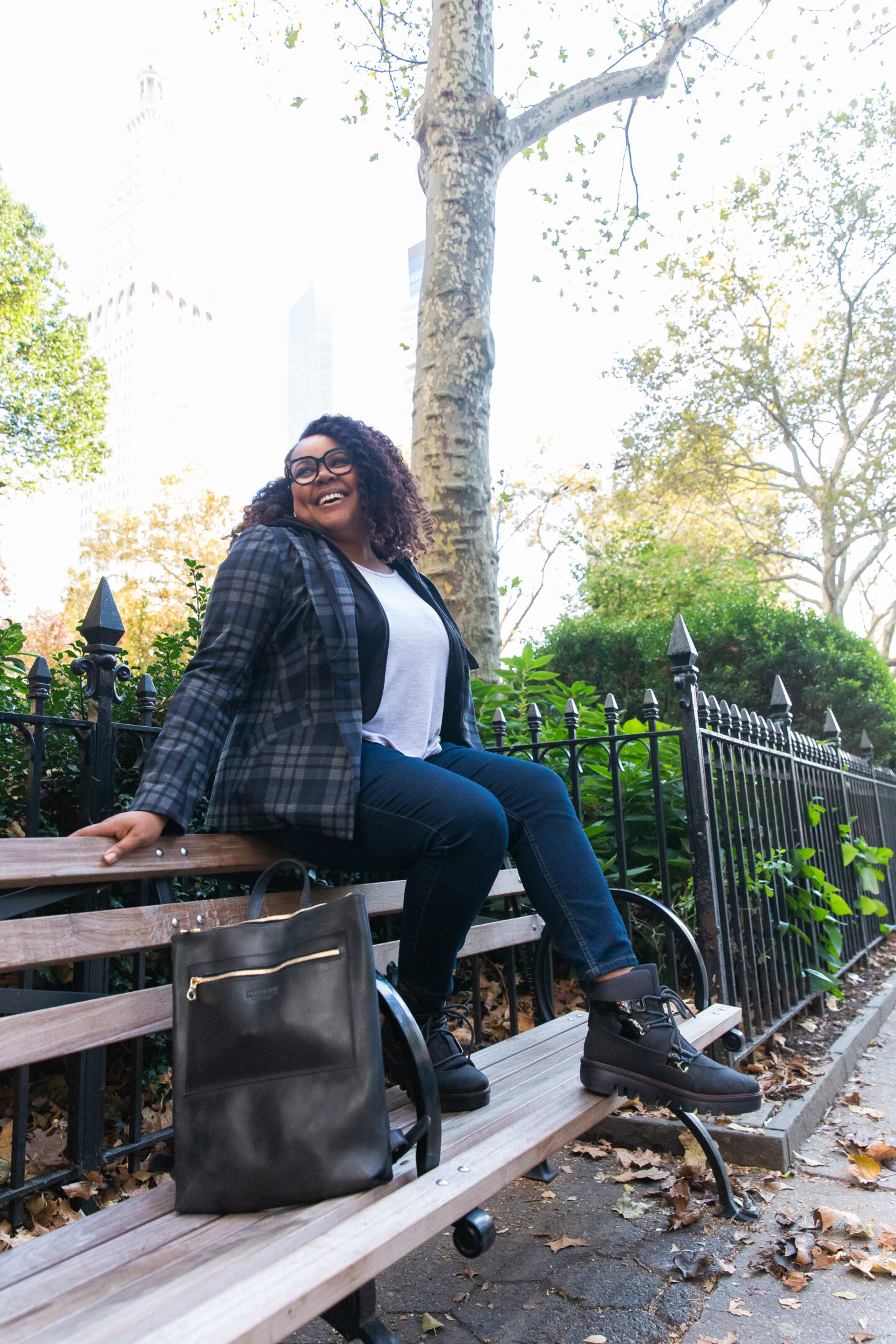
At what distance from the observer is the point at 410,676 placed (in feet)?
7.69

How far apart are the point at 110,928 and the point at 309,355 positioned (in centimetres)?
11908

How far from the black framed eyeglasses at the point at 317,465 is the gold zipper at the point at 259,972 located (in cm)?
144

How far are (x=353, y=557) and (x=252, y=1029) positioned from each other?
1.48m

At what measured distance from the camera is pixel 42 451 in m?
16.8

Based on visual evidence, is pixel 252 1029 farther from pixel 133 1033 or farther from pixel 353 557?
pixel 353 557

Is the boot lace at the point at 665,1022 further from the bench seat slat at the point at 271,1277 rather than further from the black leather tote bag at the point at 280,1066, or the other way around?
the black leather tote bag at the point at 280,1066

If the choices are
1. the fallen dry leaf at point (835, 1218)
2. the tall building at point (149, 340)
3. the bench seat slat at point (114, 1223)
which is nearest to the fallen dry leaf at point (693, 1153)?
the fallen dry leaf at point (835, 1218)

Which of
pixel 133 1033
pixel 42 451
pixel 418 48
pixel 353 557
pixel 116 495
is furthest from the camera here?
pixel 116 495

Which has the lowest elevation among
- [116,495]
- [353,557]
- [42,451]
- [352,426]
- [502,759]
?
[502,759]

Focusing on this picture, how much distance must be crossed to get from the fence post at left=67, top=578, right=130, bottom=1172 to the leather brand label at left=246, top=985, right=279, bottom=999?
105 centimetres

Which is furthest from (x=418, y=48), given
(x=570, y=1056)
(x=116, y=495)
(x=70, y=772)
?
(x=116, y=495)

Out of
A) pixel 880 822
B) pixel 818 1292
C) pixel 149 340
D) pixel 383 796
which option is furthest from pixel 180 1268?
pixel 149 340

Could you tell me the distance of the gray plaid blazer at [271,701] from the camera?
6.23 ft

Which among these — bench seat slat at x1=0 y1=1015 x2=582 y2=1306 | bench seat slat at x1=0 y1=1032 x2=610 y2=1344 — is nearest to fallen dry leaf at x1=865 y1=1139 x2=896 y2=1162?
bench seat slat at x1=0 y1=1015 x2=582 y2=1306
